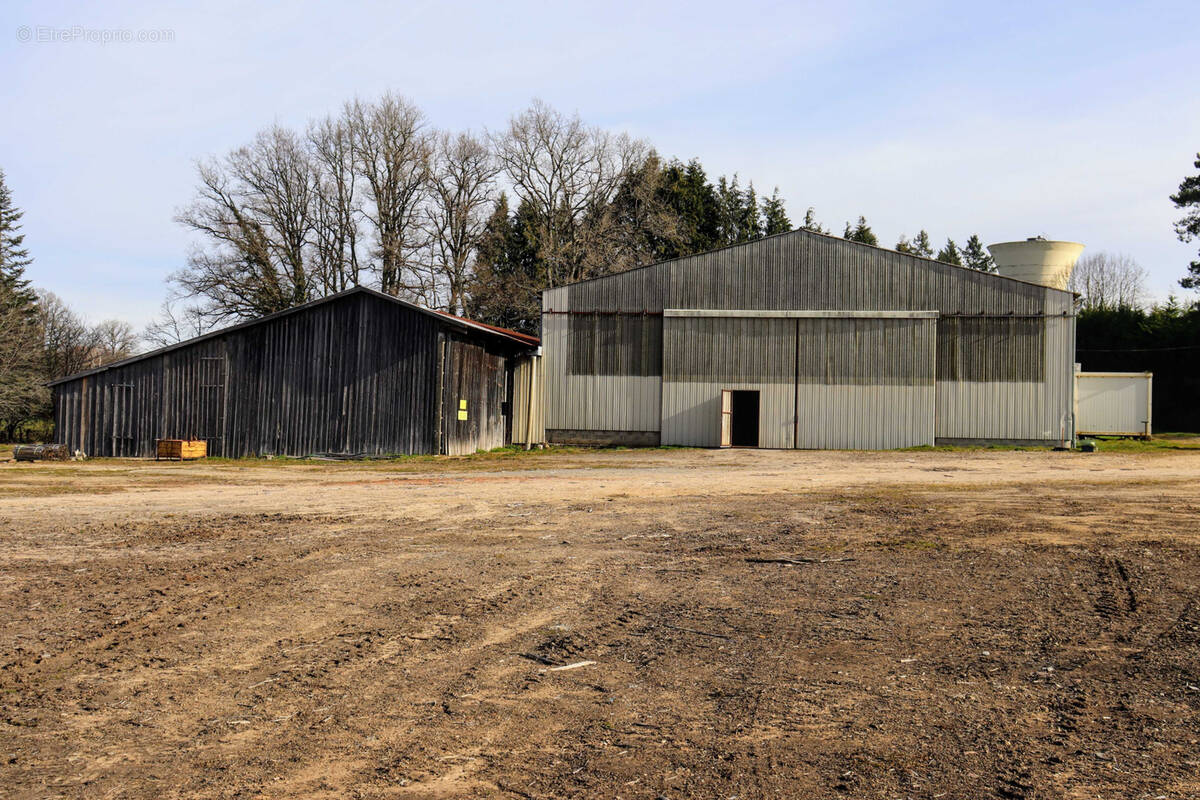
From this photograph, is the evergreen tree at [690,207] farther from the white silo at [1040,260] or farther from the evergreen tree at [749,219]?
the white silo at [1040,260]

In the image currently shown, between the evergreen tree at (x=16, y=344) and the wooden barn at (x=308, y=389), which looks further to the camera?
the evergreen tree at (x=16, y=344)

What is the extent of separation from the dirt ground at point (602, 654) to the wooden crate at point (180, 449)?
1623cm

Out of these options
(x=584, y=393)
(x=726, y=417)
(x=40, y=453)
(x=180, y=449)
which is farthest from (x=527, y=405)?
(x=40, y=453)

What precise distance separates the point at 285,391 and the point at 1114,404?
3269 centimetres

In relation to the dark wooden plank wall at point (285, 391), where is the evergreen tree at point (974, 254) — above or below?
above

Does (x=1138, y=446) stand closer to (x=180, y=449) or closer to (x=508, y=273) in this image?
(x=180, y=449)

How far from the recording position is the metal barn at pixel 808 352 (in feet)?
107

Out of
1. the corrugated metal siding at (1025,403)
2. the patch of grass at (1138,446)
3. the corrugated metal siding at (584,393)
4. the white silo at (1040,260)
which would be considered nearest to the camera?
the patch of grass at (1138,446)

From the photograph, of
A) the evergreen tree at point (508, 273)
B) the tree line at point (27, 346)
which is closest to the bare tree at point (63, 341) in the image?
the tree line at point (27, 346)

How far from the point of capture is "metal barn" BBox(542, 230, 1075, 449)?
3253cm

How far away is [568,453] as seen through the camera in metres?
31.2

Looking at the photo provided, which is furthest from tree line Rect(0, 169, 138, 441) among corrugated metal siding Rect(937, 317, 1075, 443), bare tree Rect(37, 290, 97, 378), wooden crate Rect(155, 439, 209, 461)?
corrugated metal siding Rect(937, 317, 1075, 443)

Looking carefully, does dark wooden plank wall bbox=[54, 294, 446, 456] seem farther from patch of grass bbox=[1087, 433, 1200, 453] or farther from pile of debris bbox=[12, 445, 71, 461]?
patch of grass bbox=[1087, 433, 1200, 453]

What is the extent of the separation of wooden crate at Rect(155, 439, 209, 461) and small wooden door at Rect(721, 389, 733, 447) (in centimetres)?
1725
